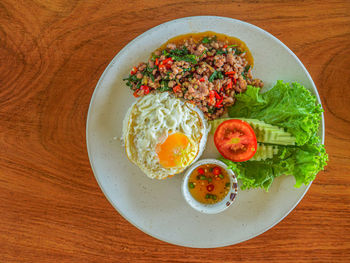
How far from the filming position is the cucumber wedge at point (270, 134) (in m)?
3.12

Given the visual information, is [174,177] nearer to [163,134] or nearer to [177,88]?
[163,134]

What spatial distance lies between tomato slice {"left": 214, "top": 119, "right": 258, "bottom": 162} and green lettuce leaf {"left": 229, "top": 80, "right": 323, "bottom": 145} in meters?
0.39

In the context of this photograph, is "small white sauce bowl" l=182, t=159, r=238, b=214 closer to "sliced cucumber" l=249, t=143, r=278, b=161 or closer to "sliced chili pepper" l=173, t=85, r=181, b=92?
"sliced cucumber" l=249, t=143, r=278, b=161

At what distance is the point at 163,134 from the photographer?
314 cm

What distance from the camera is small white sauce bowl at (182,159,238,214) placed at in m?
3.21

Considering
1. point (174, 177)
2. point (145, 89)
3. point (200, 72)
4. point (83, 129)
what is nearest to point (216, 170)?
point (174, 177)

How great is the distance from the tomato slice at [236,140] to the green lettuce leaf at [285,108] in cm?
39

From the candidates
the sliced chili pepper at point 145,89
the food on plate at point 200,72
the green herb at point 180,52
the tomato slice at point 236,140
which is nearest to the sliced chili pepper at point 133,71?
the food on plate at point 200,72

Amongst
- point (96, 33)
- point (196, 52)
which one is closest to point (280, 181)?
point (196, 52)

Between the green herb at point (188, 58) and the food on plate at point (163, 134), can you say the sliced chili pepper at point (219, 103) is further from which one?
the green herb at point (188, 58)

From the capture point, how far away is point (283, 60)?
3404mm

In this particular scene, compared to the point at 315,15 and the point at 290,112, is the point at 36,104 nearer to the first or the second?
the point at 290,112

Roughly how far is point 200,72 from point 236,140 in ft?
3.01

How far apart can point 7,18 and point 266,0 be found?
11.7 ft
